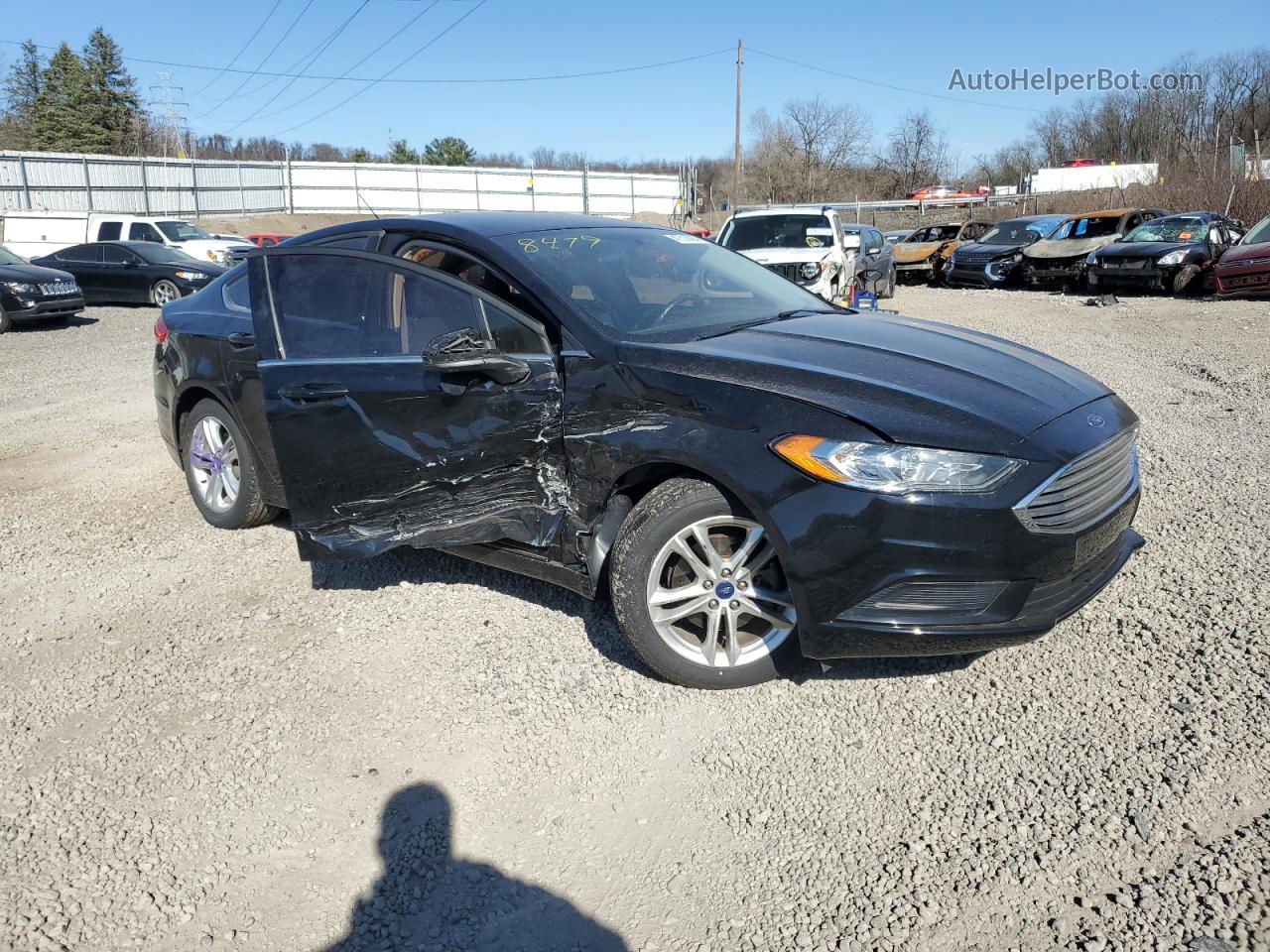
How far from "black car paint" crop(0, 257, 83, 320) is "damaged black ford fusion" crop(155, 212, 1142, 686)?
1369 centimetres

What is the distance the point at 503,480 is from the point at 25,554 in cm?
320

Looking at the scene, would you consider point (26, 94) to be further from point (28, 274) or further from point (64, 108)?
point (28, 274)

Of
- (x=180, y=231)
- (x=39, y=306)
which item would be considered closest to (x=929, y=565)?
(x=39, y=306)

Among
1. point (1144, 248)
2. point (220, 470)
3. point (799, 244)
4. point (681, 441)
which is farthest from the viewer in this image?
point (1144, 248)

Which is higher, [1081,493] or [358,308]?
[358,308]

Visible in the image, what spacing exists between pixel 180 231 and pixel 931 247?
18.3 metres

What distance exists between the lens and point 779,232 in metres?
13.6

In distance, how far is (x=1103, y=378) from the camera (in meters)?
9.35

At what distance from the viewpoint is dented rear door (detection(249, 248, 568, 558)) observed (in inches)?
148

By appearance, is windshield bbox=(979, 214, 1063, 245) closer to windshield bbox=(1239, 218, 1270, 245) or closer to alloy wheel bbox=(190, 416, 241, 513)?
windshield bbox=(1239, 218, 1270, 245)

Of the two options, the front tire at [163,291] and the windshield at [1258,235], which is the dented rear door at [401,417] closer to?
the front tire at [163,291]

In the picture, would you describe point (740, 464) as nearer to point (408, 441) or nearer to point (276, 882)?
point (408, 441)

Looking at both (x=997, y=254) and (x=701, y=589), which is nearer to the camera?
(x=701, y=589)

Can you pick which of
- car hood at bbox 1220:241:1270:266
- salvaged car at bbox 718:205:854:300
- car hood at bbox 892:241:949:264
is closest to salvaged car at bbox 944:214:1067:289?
car hood at bbox 892:241:949:264
